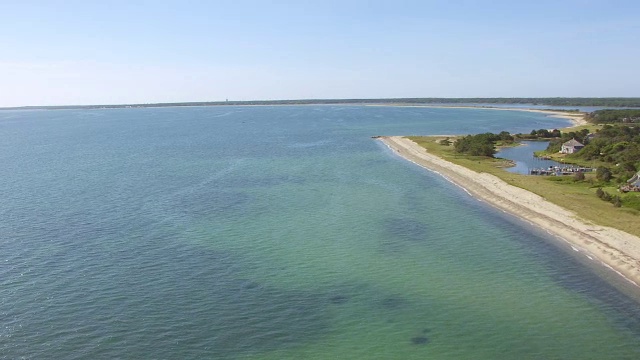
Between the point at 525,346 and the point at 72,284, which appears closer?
the point at 525,346

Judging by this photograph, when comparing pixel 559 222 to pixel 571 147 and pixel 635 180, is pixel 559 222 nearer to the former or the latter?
pixel 635 180

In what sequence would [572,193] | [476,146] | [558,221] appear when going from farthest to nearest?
[476,146]
[572,193]
[558,221]

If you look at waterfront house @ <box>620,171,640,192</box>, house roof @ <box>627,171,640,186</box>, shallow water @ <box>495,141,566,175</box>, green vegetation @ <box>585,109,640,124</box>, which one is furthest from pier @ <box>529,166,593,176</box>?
green vegetation @ <box>585,109,640,124</box>

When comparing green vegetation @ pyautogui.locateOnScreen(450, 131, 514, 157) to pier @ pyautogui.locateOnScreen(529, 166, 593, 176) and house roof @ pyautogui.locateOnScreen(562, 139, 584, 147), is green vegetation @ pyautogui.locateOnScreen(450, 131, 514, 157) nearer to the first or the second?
house roof @ pyautogui.locateOnScreen(562, 139, 584, 147)

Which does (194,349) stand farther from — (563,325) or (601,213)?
(601,213)

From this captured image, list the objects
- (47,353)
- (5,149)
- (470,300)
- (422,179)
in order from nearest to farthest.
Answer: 1. (47,353)
2. (470,300)
3. (422,179)
4. (5,149)

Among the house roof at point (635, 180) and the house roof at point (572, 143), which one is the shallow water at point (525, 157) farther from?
the house roof at point (635, 180)

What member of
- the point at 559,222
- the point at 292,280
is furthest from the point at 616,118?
the point at 292,280

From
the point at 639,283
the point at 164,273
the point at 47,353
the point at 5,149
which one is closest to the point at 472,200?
the point at 639,283
